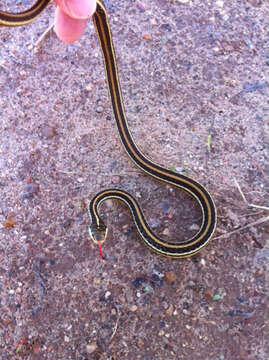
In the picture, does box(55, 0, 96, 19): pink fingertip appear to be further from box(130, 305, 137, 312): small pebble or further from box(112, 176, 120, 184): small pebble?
box(130, 305, 137, 312): small pebble

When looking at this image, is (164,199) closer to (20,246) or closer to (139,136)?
(139,136)

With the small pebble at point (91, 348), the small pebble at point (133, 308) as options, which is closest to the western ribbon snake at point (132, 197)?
the small pebble at point (133, 308)

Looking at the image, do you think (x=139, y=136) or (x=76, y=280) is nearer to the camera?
(x=76, y=280)

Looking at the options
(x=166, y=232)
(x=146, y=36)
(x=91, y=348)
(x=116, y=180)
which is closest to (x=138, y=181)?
(x=116, y=180)

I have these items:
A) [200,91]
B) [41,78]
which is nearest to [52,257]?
[41,78]

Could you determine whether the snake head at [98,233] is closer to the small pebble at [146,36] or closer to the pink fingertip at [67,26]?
the pink fingertip at [67,26]

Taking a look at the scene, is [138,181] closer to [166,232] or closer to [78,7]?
[166,232]

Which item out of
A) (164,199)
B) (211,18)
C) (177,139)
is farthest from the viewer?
(211,18)

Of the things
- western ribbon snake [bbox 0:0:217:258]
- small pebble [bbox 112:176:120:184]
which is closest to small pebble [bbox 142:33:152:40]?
western ribbon snake [bbox 0:0:217:258]
